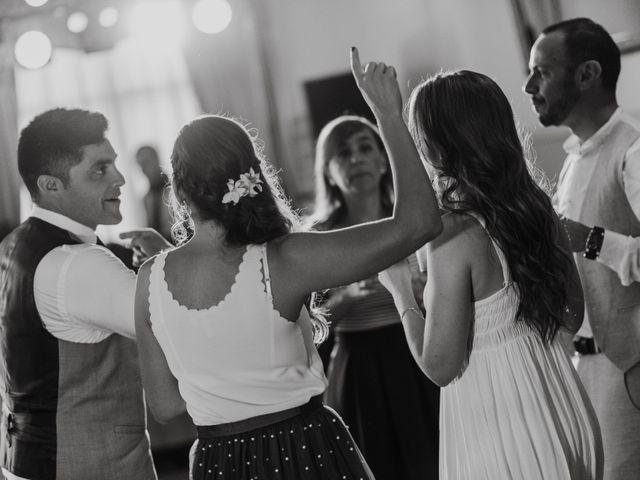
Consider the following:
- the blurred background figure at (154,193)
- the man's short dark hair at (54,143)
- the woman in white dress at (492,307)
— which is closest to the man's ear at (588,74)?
the woman in white dress at (492,307)

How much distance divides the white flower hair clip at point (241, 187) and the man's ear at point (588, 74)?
1.45 meters

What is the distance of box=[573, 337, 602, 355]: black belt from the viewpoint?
2.65 metres

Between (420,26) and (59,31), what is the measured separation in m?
2.83

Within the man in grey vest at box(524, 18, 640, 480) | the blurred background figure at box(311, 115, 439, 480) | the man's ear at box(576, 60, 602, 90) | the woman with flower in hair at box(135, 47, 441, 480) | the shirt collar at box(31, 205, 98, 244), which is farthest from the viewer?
the blurred background figure at box(311, 115, 439, 480)

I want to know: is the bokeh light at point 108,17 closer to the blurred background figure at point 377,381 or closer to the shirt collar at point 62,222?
the blurred background figure at point 377,381

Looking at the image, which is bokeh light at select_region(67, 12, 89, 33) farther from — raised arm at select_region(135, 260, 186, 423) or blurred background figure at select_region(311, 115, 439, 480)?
raised arm at select_region(135, 260, 186, 423)

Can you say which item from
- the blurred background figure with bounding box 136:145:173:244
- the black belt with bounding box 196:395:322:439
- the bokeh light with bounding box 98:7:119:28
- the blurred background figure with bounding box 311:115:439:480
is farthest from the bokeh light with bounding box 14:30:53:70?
the black belt with bounding box 196:395:322:439

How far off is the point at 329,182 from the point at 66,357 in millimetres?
1711

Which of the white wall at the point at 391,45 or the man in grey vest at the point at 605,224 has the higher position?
the white wall at the point at 391,45

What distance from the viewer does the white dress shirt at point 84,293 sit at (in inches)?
78.8

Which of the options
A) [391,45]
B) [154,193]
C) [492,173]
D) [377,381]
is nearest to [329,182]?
[377,381]

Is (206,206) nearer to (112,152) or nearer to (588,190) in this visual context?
(112,152)

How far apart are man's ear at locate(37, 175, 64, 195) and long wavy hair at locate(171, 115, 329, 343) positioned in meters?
0.52

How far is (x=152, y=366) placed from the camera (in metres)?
1.90
